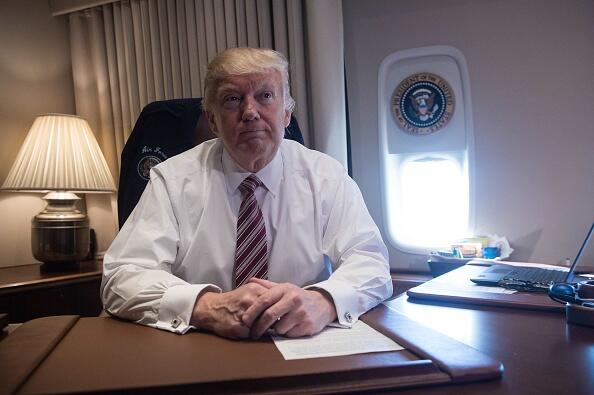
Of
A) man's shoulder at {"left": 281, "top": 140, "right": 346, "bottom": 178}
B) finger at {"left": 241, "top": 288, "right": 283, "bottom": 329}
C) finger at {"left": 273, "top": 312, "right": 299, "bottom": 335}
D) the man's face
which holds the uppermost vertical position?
the man's face

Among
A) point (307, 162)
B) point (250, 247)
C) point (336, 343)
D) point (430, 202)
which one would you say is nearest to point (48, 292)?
point (250, 247)

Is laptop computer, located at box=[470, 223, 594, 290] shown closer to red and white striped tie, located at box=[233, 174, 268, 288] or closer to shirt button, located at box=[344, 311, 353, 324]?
shirt button, located at box=[344, 311, 353, 324]

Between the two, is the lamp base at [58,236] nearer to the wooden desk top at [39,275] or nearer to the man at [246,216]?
the wooden desk top at [39,275]

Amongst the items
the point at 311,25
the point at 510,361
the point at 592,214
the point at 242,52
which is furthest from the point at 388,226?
the point at 510,361

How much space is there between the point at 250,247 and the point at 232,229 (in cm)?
9

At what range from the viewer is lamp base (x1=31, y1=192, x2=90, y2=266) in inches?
88.7

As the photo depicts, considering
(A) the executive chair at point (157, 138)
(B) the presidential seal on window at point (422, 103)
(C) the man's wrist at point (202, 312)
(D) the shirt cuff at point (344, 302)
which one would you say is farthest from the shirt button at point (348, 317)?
(B) the presidential seal on window at point (422, 103)

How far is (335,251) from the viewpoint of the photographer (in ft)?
4.91

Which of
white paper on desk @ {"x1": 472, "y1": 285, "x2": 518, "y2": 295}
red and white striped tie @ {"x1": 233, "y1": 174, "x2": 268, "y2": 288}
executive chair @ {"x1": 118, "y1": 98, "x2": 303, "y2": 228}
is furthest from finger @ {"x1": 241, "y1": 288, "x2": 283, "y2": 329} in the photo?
executive chair @ {"x1": 118, "y1": 98, "x2": 303, "y2": 228}

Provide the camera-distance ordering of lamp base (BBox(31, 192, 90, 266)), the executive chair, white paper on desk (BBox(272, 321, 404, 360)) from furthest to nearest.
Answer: lamp base (BBox(31, 192, 90, 266))
the executive chair
white paper on desk (BBox(272, 321, 404, 360))

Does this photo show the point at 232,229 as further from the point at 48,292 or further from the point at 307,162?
the point at 48,292

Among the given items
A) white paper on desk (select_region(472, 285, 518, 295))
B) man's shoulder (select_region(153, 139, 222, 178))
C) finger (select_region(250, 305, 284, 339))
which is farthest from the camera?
man's shoulder (select_region(153, 139, 222, 178))

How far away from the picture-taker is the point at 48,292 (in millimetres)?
2115

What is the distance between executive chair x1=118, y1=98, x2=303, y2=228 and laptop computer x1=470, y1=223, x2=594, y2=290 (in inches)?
45.6
